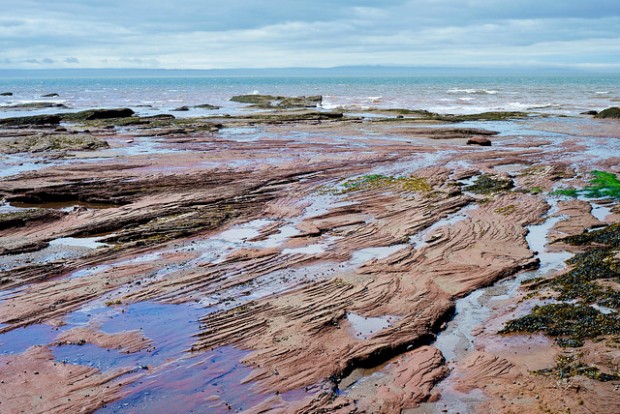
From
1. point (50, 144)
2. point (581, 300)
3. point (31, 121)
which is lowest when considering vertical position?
point (581, 300)

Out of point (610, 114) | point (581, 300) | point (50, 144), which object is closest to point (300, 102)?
point (610, 114)

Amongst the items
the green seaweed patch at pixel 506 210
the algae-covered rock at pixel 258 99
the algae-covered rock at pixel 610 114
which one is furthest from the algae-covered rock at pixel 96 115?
the green seaweed patch at pixel 506 210

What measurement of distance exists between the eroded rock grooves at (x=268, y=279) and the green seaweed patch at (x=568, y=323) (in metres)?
0.35

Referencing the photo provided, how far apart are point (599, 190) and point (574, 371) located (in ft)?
46.9

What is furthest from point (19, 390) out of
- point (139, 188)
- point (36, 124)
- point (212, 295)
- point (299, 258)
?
point (36, 124)

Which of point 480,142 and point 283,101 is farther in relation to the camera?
point 283,101

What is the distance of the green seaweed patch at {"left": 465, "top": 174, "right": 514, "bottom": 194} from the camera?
2133 cm

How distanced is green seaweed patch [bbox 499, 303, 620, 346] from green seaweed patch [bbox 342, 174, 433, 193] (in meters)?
10.3

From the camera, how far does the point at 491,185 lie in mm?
22047

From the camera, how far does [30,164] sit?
90.0 feet

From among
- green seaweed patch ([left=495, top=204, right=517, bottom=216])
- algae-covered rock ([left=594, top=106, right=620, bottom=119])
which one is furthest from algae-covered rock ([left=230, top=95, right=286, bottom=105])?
green seaweed patch ([left=495, top=204, right=517, bottom=216])

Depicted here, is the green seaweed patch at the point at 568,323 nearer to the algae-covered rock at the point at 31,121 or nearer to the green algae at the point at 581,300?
the green algae at the point at 581,300

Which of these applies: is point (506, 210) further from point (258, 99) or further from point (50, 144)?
point (258, 99)

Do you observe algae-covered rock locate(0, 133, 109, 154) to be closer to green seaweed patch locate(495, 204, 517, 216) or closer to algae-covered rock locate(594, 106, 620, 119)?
green seaweed patch locate(495, 204, 517, 216)
